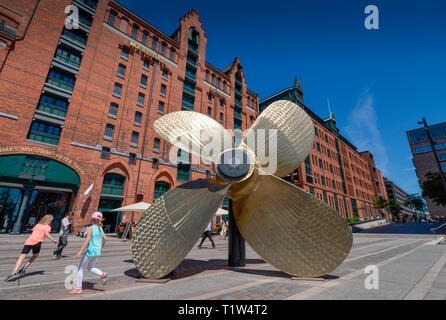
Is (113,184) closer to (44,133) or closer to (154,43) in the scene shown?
(44,133)

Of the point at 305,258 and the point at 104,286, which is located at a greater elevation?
the point at 305,258

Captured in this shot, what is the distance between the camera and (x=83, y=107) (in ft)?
63.0

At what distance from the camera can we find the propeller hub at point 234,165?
4656mm

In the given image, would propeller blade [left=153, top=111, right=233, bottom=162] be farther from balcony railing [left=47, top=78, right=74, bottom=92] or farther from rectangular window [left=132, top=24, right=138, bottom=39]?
rectangular window [left=132, top=24, right=138, bottom=39]

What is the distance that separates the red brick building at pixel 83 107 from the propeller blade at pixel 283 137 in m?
18.1

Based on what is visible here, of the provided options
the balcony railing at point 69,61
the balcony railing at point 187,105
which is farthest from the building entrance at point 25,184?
A: the balcony railing at point 187,105

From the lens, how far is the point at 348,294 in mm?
3018

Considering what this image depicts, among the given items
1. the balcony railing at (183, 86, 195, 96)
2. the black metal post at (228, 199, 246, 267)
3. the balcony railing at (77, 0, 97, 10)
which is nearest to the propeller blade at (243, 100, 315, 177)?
the black metal post at (228, 199, 246, 267)

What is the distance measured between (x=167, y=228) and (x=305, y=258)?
2927 millimetres

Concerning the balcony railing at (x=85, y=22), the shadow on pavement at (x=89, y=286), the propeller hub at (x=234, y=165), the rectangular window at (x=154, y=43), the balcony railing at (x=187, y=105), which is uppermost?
the rectangular window at (x=154, y=43)

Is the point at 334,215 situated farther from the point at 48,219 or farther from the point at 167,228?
the point at 48,219

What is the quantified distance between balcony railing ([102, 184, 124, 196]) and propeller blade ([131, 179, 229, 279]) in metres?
17.6

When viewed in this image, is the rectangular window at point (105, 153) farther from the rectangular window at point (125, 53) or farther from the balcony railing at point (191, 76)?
the balcony railing at point (191, 76)
